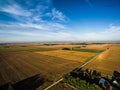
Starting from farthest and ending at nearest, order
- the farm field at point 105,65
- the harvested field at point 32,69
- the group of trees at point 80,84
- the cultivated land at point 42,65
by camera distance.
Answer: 1. the farm field at point 105,65
2. the cultivated land at point 42,65
3. the harvested field at point 32,69
4. the group of trees at point 80,84

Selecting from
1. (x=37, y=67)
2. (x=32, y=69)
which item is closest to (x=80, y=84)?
(x=32, y=69)

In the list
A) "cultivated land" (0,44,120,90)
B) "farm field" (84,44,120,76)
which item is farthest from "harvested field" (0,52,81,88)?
"farm field" (84,44,120,76)

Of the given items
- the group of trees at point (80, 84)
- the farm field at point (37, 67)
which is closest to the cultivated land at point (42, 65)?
the farm field at point (37, 67)

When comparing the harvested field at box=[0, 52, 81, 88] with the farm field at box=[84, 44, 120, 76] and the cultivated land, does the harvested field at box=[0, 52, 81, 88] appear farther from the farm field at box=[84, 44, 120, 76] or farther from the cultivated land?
the farm field at box=[84, 44, 120, 76]

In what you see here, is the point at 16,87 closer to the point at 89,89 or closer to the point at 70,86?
the point at 70,86

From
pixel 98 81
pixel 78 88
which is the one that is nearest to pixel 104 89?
pixel 98 81

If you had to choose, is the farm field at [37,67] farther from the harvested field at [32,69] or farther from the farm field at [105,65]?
the farm field at [105,65]

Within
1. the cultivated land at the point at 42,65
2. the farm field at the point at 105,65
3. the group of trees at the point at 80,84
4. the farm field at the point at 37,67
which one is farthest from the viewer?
the farm field at the point at 105,65

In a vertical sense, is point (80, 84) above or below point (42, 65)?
above

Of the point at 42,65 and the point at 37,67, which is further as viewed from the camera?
the point at 42,65

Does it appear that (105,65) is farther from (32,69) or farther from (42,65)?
(32,69)

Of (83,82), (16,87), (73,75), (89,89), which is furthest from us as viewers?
(73,75)
